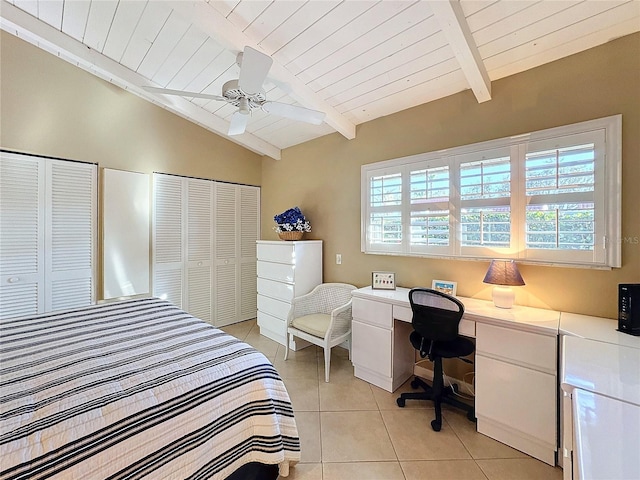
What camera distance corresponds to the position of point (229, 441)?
1279 millimetres

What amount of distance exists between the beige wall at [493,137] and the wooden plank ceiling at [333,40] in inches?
4.8

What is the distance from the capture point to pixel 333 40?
205cm

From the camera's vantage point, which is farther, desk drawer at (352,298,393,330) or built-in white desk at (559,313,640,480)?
desk drawer at (352,298,393,330)

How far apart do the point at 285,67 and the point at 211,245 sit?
2531mm

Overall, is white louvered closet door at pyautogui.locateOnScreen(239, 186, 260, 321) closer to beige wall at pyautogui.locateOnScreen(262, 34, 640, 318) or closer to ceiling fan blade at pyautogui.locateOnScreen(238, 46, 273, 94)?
beige wall at pyautogui.locateOnScreen(262, 34, 640, 318)

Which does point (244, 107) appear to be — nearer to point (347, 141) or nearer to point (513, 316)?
point (347, 141)

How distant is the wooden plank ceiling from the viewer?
1722 mm

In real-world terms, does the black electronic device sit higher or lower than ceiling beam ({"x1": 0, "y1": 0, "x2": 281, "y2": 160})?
lower

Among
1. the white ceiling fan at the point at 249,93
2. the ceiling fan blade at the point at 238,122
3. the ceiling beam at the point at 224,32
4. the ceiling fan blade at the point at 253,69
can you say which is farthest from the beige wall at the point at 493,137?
the ceiling fan blade at the point at 253,69

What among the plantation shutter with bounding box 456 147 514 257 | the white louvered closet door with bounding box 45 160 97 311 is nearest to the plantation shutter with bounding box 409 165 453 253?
the plantation shutter with bounding box 456 147 514 257

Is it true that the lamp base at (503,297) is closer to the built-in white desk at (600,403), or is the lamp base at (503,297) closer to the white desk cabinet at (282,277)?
the built-in white desk at (600,403)

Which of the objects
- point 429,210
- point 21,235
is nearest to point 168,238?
point 21,235

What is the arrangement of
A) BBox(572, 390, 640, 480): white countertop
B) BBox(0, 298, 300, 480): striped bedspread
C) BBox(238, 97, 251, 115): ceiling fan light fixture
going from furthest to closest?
BBox(238, 97, 251, 115): ceiling fan light fixture
BBox(0, 298, 300, 480): striped bedspread
BBox(572, 390, 640, 480): white countertop

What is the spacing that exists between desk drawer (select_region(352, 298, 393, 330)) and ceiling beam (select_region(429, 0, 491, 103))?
1889mm
